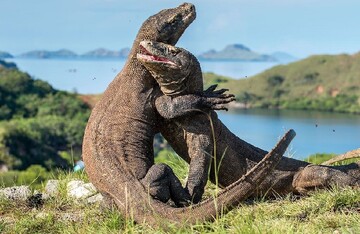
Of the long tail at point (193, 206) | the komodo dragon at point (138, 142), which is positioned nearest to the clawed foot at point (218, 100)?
the komodo dragon at point (138, 142)

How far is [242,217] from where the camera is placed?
289 inches

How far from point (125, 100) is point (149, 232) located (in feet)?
5.39

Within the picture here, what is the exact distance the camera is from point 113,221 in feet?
25.3

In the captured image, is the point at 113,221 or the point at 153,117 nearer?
the point at 113,221

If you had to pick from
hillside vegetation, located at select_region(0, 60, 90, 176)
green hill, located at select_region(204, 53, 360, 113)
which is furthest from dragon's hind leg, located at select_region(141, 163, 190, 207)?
green hill, located at select_region(204, 53, 360, 113)

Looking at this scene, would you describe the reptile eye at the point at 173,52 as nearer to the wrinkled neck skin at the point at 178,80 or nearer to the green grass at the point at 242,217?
the wrinkled neck skin at the point at 178,80

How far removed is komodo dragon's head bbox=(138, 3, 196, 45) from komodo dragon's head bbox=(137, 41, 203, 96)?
246mm

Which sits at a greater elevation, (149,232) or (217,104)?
(217,104)

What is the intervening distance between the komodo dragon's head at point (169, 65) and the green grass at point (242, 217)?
155 centimetres

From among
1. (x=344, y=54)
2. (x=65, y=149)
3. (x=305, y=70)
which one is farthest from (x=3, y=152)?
(x=344, y=54)

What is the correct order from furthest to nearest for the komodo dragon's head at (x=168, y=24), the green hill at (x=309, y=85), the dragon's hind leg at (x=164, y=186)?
the green hill at (x=309, y=85), the komodo dragon's head at (x=168, y=24), the dragon's hind leg at (x=164, y=186)

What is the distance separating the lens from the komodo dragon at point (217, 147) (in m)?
8.10

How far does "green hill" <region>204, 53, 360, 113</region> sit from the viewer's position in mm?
171375

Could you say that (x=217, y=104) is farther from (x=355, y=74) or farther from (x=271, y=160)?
(x=355, y=74)
